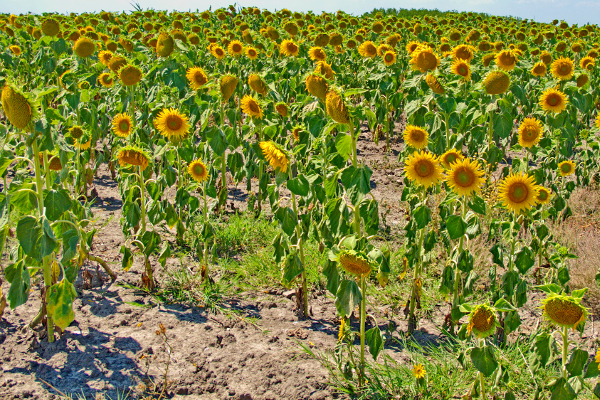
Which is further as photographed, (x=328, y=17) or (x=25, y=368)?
(x=328, y=17)

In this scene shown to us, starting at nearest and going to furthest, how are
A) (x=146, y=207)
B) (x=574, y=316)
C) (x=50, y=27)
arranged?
(x=574, y=316) → (x=146, y=207) → (x=50, y=27)

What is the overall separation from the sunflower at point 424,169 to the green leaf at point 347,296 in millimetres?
791

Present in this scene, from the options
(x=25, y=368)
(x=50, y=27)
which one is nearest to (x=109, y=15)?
(x=50, y=27)

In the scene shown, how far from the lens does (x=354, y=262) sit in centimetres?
214

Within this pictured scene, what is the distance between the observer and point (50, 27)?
5.50 m

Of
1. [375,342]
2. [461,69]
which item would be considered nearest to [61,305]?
[375,342]

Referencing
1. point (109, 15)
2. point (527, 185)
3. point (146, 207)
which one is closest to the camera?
point (527, 185)

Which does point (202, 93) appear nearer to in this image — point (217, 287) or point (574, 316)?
point (217, 287)

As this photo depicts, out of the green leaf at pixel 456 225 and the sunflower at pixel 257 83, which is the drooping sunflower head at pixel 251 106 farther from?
the green leaf at pixel 456 225

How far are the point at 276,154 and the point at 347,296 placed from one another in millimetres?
753

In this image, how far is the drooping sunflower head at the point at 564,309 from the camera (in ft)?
6.36

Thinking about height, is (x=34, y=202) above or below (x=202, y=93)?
below

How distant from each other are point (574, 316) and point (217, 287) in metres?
2.33

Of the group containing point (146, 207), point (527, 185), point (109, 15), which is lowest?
point (146, 207)
